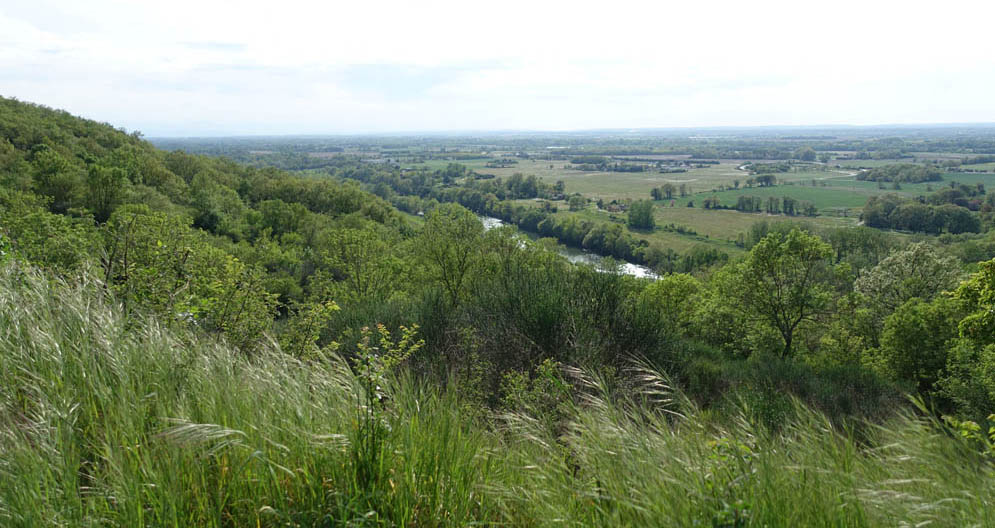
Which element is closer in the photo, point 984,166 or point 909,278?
point 909,278

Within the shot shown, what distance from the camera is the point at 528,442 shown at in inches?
165

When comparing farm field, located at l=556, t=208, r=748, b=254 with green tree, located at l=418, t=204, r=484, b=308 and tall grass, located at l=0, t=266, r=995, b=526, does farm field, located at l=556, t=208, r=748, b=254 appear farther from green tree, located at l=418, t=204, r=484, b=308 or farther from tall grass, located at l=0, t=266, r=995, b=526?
tall grass, located at l=0, t=266, r=995, b=526

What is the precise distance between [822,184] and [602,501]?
633 feet

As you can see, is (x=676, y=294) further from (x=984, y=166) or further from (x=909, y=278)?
(x=984, y=166)

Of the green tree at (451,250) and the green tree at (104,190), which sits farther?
the green tree at (104,190)

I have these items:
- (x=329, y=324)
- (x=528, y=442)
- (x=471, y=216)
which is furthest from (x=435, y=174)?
(x=528, y=442)

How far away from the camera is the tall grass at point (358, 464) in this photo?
2615 millimetres

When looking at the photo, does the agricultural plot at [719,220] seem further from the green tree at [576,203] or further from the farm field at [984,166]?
the farm field at [984,166]

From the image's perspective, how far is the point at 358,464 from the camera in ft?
9.75

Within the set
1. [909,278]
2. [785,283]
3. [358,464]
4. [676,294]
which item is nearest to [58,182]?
[676,294]

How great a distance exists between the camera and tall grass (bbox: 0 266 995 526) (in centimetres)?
262

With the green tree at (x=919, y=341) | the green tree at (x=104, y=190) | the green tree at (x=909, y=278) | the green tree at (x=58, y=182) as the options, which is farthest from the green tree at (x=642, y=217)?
the green tree at (x=58, y=182)

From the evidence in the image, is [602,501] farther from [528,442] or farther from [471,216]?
[471,216]

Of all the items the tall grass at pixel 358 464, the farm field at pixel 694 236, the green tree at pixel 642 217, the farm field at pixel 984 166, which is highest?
the farm field at pixel 984 166
